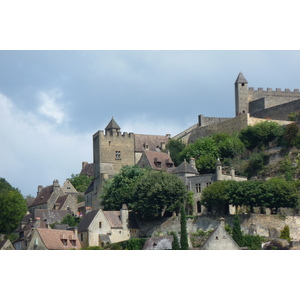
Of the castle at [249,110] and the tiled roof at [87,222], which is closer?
the tiled roof at [87,222]

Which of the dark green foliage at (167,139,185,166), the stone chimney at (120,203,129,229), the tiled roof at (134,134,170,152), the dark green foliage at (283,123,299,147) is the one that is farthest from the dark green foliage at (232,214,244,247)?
the tiled roof at (134,134,170,152)

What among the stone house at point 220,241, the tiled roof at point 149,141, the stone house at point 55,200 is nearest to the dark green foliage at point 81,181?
the stone house at point 55,200

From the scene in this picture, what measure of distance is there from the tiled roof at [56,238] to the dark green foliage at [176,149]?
62.4ft

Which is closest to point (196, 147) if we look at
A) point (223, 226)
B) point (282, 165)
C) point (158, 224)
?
point (282, 165)

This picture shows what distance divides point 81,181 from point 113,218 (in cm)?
2980

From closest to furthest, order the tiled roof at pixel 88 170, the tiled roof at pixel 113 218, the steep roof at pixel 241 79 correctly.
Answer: the tiled roof at pixel 113 218 → the steep roof at pixel 241 79 → the tiled roof at pixel 88 170

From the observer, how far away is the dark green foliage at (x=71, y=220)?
2795 inches

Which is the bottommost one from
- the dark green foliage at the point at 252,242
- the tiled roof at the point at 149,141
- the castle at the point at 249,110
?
the dark green foliage at the point at 252,242

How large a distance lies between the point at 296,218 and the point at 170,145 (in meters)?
24.7

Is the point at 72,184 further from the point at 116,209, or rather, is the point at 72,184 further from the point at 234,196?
the point at 234,196

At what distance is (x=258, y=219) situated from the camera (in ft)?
200

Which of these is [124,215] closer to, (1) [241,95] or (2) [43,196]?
(2) [43,196]

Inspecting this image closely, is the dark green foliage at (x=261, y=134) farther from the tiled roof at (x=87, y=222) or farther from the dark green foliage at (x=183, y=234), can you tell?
the tiled roof at (x=87, y=222)

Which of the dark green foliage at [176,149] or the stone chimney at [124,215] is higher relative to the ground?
the dark green foliage at [176,149]
